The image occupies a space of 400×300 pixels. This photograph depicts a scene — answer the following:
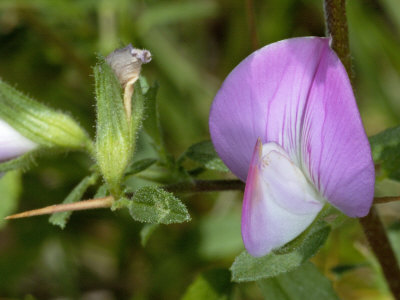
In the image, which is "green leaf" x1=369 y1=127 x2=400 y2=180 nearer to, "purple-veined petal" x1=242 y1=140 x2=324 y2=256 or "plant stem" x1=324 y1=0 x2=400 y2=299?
"plant stem" x1=324 y1=0 x2=400 y2=299

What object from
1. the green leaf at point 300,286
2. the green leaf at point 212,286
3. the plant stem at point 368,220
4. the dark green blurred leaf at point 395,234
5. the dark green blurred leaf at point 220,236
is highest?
the plant stem at point 368,220

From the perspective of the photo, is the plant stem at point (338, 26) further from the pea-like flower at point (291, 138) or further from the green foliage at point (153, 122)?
the green foliage at point (153, 122)

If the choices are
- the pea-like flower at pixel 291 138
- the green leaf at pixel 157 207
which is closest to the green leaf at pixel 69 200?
the green leaf at pixel 157 207

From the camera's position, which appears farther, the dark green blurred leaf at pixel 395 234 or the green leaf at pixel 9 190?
the green leaf at pixel 9 190

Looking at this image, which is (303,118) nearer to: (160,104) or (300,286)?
(300,286)

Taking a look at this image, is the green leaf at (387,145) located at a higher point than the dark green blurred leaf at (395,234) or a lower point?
higher

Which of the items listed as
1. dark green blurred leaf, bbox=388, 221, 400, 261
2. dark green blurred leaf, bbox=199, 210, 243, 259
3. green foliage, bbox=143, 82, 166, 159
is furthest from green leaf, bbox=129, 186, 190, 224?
dark green blurred leaf, bbox=199, 210, 243, 259

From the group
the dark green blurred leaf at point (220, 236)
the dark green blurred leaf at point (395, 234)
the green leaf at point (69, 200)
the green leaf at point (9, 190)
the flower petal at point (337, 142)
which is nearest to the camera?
the flower petal at point (337, 142)
